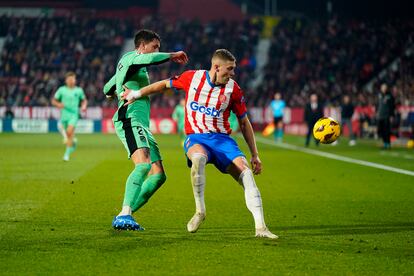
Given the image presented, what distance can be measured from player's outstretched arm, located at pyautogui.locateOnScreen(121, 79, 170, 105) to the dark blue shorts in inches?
26.5

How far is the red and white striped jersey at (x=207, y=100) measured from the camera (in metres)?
9.38

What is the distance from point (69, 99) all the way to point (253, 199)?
14.6m

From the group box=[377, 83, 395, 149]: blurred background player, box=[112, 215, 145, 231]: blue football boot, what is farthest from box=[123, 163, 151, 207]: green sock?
box=[377, 83, 395, 149]: blurred background player

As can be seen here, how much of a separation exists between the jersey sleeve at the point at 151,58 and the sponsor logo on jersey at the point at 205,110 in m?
0.58

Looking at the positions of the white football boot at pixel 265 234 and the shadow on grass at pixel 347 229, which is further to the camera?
the shadow on grass at pixel 347 229

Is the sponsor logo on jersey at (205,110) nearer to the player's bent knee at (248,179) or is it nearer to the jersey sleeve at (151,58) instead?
the jersey sleeve at (151,58)

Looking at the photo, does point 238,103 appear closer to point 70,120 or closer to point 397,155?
point 70,120

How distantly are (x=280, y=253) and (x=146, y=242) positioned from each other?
148cm

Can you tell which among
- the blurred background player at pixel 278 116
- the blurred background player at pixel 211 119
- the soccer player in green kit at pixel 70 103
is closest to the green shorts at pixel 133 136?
the blurred background player at pixel 211 119

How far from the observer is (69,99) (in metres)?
22.9

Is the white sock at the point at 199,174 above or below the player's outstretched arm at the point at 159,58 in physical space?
below

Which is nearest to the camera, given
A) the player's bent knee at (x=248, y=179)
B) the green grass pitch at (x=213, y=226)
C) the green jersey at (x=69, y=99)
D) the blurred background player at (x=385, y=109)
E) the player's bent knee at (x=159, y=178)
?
the green grass pitch at (x=213, y=226)

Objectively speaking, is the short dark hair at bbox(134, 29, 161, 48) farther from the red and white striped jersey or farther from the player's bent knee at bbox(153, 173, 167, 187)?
the player's bent knee at bbox(153, 173, 167, 187)

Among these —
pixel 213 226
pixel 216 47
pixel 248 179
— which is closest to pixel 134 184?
pixel 213 226
